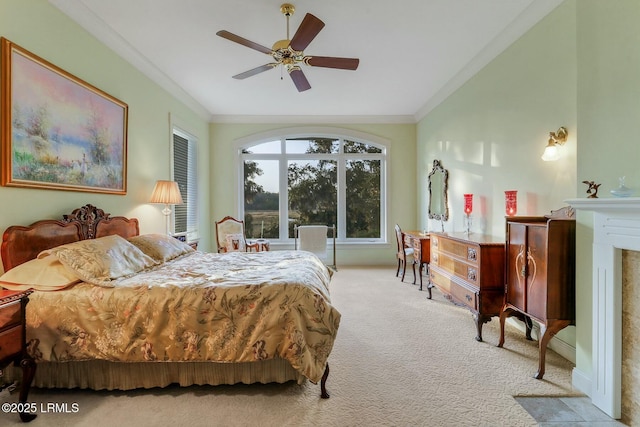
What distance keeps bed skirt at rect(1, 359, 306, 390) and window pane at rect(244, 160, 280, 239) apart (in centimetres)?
427

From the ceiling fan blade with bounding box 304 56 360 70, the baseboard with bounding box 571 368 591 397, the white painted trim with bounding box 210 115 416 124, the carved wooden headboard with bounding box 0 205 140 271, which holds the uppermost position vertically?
the white painted trim with bounding box 210 115 416 124

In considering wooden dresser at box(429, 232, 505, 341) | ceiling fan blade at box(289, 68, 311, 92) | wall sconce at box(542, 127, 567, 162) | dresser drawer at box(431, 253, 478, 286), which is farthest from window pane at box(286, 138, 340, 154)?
wall sconce at box(542, 127, 567, 162)

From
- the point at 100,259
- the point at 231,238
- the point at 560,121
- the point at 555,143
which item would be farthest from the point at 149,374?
the point at 560,121

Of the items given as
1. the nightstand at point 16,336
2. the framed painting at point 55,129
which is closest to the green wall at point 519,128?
the nightstand at point 16,336

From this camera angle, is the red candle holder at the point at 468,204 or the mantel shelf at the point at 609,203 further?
the red candle holder at the point at 468,204

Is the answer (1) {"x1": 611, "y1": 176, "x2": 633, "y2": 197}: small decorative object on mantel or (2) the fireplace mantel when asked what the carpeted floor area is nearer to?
(2) the fireplace mantel

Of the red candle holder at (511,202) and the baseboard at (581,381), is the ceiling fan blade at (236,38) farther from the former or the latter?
the baseboard at (581,381)

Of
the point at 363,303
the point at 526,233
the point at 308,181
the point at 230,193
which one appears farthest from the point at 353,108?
the point at 526,233

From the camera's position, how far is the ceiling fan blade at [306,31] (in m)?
2.28

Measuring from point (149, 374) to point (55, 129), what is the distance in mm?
2026

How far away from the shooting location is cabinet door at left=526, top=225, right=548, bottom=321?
221cm

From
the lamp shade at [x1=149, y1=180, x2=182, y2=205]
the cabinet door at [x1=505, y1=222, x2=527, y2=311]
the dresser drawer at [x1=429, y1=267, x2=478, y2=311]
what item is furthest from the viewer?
the lamp shade at [x1=149, y1=180, x2=182, y2=205]

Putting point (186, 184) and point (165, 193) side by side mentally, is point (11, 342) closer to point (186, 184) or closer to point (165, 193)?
point (165, 193)

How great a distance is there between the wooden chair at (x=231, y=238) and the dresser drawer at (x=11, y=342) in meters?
3.26
